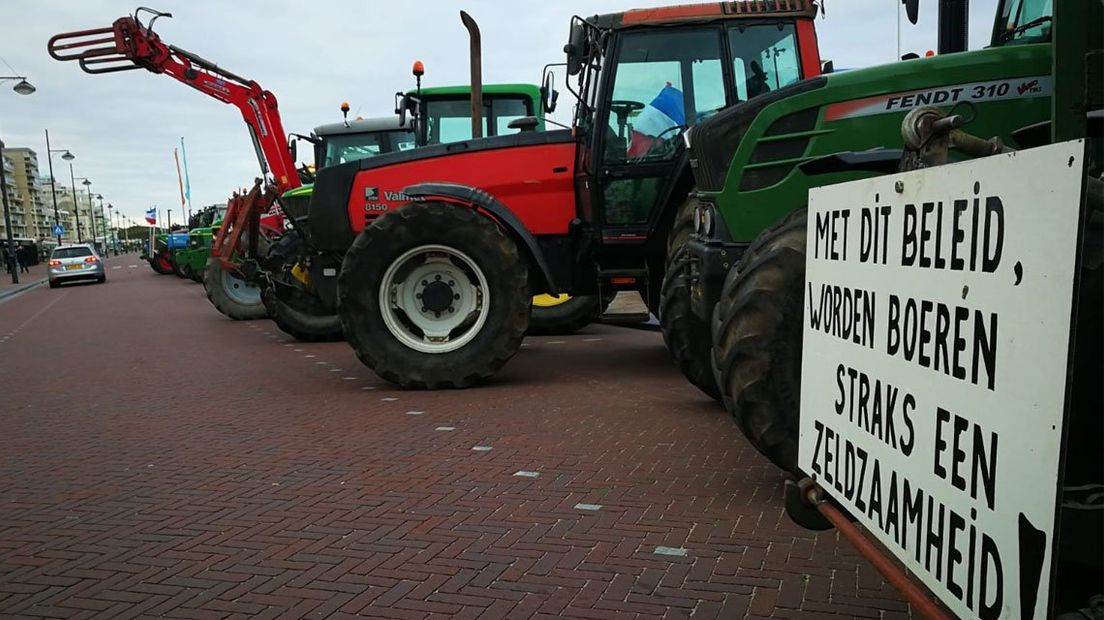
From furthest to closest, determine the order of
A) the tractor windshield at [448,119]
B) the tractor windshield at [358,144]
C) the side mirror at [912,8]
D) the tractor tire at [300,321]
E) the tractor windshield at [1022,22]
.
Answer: the tractor windshield at [358,144]
the tractor windshield at [448,119]
the tractor tire at [300,321]
the side mirror at [912,8]
the tractor windshield at [1022,22]

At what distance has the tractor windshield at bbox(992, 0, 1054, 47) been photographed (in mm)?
4355

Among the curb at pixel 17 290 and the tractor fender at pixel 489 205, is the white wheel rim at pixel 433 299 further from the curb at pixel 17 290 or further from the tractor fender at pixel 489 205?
the curb at pixel 17 290

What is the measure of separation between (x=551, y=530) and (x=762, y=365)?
1.30 m

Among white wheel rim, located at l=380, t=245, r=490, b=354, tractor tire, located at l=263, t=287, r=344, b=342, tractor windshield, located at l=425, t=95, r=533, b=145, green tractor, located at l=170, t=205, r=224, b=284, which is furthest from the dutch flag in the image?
green tractor, located at l=170, t=205, r=224, b=284

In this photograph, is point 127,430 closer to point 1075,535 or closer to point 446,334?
point 446,334

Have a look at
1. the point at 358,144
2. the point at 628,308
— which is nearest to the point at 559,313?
the point at 628,308

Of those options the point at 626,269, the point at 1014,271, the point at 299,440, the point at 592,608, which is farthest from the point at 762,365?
the point at 626,269

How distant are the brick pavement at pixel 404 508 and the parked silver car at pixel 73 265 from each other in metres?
27.7

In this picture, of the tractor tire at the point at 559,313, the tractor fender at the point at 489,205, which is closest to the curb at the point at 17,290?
the tractor tire at the point at 559,313

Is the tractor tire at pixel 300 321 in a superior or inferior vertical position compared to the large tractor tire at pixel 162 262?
superior

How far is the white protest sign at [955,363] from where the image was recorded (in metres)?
1.61

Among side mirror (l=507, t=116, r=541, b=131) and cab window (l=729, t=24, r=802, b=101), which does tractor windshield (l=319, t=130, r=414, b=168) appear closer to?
side mirror (l=507, t=116, r=541, b=131)

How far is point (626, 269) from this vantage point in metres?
8.23

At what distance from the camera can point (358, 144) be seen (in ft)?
47.8
